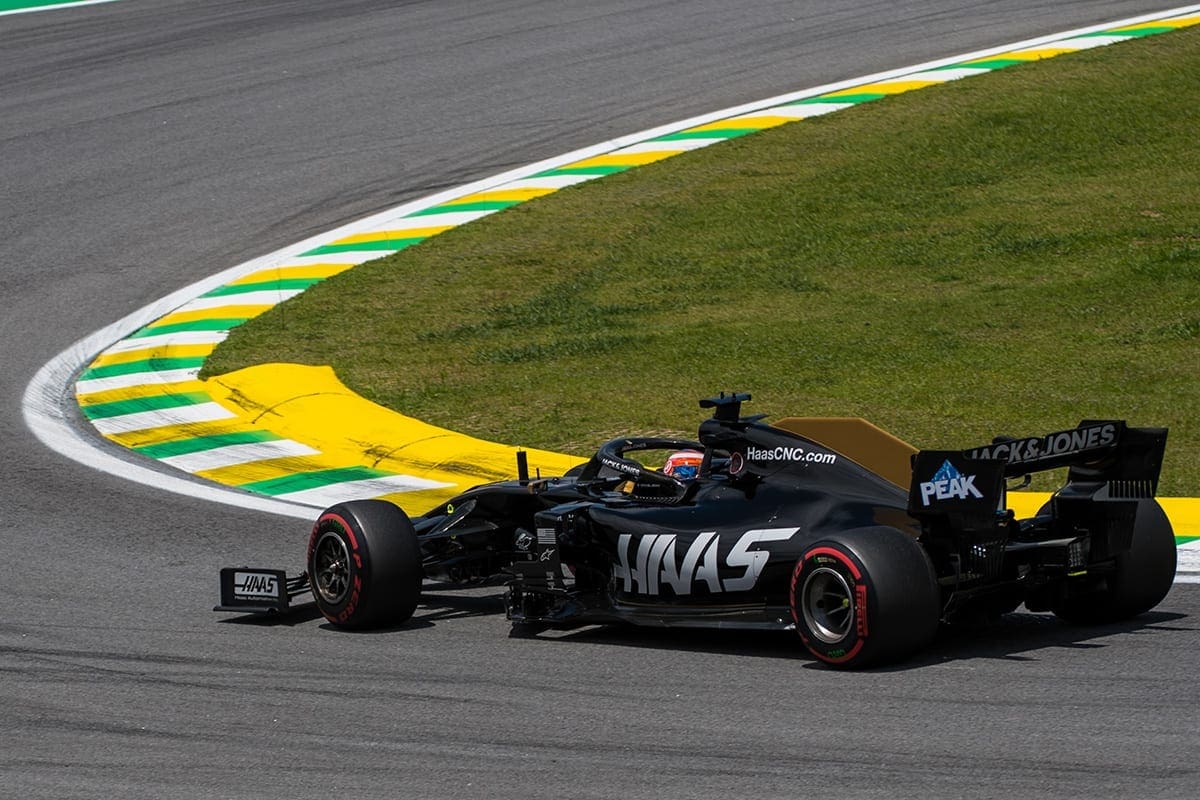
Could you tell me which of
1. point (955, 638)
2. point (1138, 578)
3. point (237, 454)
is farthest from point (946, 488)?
point (237, 454)

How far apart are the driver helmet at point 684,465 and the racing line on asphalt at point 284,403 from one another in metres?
2.45

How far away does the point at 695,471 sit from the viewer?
823 cm

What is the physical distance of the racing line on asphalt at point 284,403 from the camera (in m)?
11.4

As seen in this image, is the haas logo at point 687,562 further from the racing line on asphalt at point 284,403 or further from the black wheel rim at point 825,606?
the racing line on asphalt at point 284,403

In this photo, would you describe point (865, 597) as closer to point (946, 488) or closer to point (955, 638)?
point (946, 488)

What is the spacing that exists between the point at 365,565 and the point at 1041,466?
3.07 m

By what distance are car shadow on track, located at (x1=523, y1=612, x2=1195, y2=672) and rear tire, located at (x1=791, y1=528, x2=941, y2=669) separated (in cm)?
18

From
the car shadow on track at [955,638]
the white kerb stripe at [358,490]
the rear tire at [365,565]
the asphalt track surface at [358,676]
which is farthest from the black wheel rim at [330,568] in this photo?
the white kerb stripe at [358,490]

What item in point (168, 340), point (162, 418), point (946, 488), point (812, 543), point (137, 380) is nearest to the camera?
point (946, 488)

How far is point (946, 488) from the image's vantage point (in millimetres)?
7180

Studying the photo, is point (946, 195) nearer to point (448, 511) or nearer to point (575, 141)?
point (575, 141)

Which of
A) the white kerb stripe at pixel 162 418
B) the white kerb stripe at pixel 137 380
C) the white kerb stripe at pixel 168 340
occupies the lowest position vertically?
the white kerb stripe at pixel 162 418

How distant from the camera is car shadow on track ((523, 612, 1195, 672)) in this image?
7410mm

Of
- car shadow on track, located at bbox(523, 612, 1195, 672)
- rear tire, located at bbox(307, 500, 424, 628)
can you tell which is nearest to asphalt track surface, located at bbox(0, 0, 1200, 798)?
car shadow on track, located at bbox(523, 612, 1195, 672)
